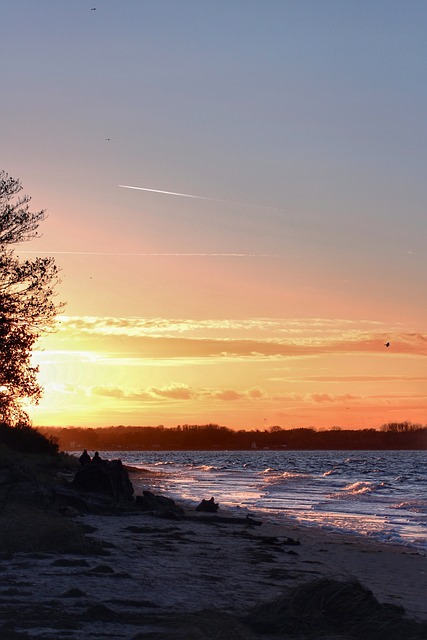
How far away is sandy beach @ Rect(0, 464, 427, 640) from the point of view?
32.3 ft

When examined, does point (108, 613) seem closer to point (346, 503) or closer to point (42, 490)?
point (42, 490)

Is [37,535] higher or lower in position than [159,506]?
higher

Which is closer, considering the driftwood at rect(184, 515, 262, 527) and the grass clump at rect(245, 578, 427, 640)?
the grass clump at rect(245, 578, 427, 640)

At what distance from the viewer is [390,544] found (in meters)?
25.9

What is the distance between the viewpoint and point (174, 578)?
46.2 ft

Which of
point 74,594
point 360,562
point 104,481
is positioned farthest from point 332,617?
point 104,481

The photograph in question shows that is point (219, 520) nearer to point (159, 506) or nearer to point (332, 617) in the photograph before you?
point (159, 506)

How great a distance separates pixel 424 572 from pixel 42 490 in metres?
9.24

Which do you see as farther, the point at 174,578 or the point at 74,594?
the point at 174,578

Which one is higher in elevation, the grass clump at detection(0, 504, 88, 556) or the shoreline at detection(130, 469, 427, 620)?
the grass clump at detection(0, 504, 88, 556)

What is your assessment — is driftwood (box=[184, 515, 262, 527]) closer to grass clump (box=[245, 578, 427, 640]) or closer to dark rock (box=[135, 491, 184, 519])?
dark rock (box=[135, 491, 184, 519])

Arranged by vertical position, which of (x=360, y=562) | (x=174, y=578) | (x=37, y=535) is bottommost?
(x=360, y=562)

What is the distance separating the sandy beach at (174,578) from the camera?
9844mm

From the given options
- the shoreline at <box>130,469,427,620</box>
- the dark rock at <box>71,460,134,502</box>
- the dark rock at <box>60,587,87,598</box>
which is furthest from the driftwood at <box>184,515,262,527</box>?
the dark rock at <box>60,587,87,598</box>
